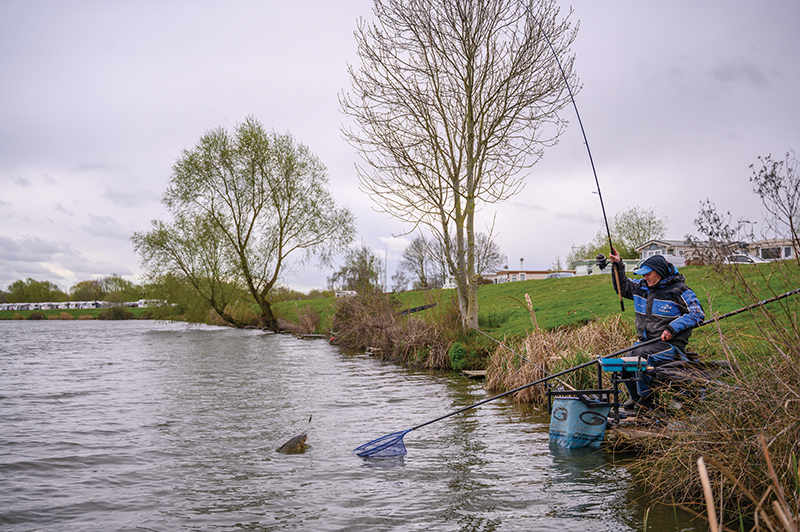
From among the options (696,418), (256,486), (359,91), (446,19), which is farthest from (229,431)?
(446,19)

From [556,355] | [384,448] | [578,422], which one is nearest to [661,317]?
[578,422]

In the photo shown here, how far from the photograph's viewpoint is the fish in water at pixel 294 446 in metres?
8.10

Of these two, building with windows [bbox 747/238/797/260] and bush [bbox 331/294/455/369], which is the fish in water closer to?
building with windows [bbox 747/238/797/260]

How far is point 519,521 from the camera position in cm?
540

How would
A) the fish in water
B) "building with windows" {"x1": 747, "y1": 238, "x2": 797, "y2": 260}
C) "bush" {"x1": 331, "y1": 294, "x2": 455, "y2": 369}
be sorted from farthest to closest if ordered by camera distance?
1. "bush" {"x1": 331, "y1": 294, "x2": 455, "y2": 369}
2. the fish in water
3. "building with windows" {"x1": 747, "y1": 238, "x2": 797, "y2": 260}

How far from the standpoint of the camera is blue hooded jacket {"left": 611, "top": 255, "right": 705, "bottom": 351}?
6.82 meters

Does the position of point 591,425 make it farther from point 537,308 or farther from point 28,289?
point 28,289

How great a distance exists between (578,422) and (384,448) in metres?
2.60

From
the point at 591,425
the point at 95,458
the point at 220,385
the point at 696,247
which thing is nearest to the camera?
the point at 696,247

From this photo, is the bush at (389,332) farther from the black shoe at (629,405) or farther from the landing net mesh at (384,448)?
the black shoe at (629,405)

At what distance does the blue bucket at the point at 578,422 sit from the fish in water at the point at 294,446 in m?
3.59

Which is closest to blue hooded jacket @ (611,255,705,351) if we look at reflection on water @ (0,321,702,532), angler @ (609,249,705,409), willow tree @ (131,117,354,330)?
angler @ (609,249,705,409)

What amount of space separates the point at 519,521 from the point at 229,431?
581 centimetres

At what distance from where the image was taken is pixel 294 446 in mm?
8164
